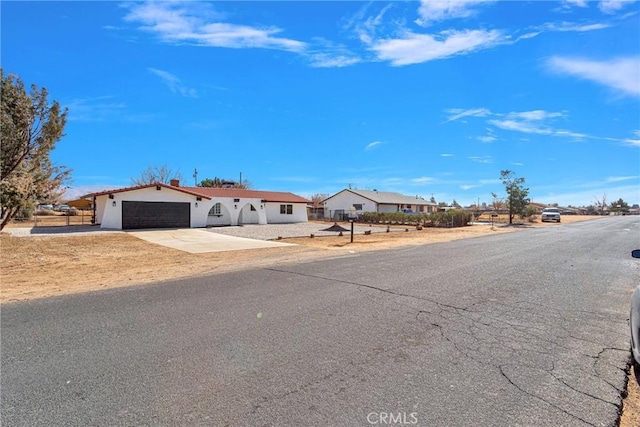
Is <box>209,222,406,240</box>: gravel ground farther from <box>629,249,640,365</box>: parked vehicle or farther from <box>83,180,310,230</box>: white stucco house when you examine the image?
<box>629,249,640,365</box>: parked vehicle

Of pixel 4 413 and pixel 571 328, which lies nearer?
pixel 4 413

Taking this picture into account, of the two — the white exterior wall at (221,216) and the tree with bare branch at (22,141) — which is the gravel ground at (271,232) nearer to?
the white exterior wall at (221,216)

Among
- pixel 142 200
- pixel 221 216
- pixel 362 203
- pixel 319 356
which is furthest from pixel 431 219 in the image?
pixel 319 356

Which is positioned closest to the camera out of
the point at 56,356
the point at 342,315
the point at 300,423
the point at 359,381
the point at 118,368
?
the point at 300,423

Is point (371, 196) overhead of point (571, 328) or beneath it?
overhead

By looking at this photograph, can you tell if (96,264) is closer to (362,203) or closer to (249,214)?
(249,214)

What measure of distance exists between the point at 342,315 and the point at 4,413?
379 cm

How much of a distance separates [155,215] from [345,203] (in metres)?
31.2

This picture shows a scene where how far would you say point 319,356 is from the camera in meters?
3.87

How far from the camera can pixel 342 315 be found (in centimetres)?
538

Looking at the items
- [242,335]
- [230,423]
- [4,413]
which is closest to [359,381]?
[230,423]

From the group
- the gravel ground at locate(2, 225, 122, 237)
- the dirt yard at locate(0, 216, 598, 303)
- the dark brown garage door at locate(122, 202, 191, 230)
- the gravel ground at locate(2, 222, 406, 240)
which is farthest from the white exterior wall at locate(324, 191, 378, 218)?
the dirt yard at locate(0, 216, 598, 303)

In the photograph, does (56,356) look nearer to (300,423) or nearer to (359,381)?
(300,423)

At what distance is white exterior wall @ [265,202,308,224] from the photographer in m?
39.0
